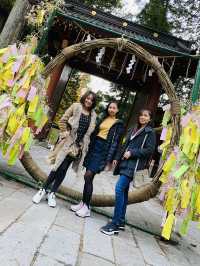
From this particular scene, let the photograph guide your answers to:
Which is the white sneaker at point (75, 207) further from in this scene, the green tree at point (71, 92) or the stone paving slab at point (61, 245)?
the green tree at point (71, 92)

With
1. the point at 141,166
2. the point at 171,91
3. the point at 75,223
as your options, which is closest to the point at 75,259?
the point at 75,223

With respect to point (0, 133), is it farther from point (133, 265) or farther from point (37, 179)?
point (133, 265)

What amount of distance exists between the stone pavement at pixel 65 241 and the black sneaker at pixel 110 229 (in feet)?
0.22

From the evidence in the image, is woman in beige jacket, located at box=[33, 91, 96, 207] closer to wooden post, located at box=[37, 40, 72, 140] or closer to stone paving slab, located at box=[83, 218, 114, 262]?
stone paving slab, located at box=[83, 218, 114, 262]

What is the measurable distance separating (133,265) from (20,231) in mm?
1065

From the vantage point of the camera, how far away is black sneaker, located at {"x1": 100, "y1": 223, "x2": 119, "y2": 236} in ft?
13.2

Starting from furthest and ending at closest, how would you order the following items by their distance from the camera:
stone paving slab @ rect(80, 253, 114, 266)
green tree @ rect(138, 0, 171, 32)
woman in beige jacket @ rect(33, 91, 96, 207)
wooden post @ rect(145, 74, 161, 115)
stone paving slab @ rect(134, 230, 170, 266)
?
green tree @ rect(138, 0, 171, 32) → wooden post @ rect(145, 74, 161, 115) → woman in beige jacket @ rect(33, 91, 96, 207) → stone paving slab @ rect(134, 230, 170, 266) → stone paving slab @ rect(80, 253, 114, 266)

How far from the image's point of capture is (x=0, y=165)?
5.67 m

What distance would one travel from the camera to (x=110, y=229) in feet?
13.4

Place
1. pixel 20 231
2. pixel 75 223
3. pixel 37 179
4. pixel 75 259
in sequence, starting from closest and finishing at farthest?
pixel 75 259 < pixel 20 231 < pixel 75 223 < pixel 37 179

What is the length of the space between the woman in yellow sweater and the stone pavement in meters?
0.29

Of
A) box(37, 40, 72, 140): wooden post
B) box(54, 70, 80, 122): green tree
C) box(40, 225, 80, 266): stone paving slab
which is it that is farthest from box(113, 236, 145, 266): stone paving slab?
box(54, 70, 80, 122): green tree

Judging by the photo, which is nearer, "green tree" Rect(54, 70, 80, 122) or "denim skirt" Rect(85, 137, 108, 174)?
"denim skirt" Rect(85, 137, 108, 174)

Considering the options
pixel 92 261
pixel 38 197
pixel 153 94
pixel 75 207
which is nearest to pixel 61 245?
pixel 92 261
